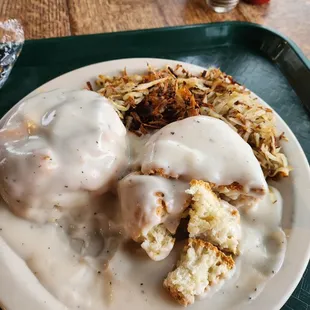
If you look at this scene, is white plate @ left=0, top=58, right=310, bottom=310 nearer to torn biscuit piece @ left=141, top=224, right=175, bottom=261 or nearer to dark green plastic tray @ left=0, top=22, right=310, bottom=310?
torn biscuit piece @ left=141, top=224, right=175, bottom=261

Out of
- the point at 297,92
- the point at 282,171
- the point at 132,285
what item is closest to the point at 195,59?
the point at 297,92

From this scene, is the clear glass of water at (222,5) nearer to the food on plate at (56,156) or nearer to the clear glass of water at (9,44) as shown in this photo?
the clear glass of water at (9,44)

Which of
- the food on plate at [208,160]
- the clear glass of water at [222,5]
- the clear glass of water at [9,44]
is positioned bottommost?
the clear glass of water at [9,44]

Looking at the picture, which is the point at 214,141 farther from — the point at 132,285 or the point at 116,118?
the point at 132,285

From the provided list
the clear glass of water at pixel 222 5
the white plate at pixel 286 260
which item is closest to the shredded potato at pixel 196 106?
the white plate at pixel 286 260

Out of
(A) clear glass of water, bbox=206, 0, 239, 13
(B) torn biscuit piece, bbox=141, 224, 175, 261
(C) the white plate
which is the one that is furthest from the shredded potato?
(A) clear glass of water, bbox=206, 0, 239, 13
